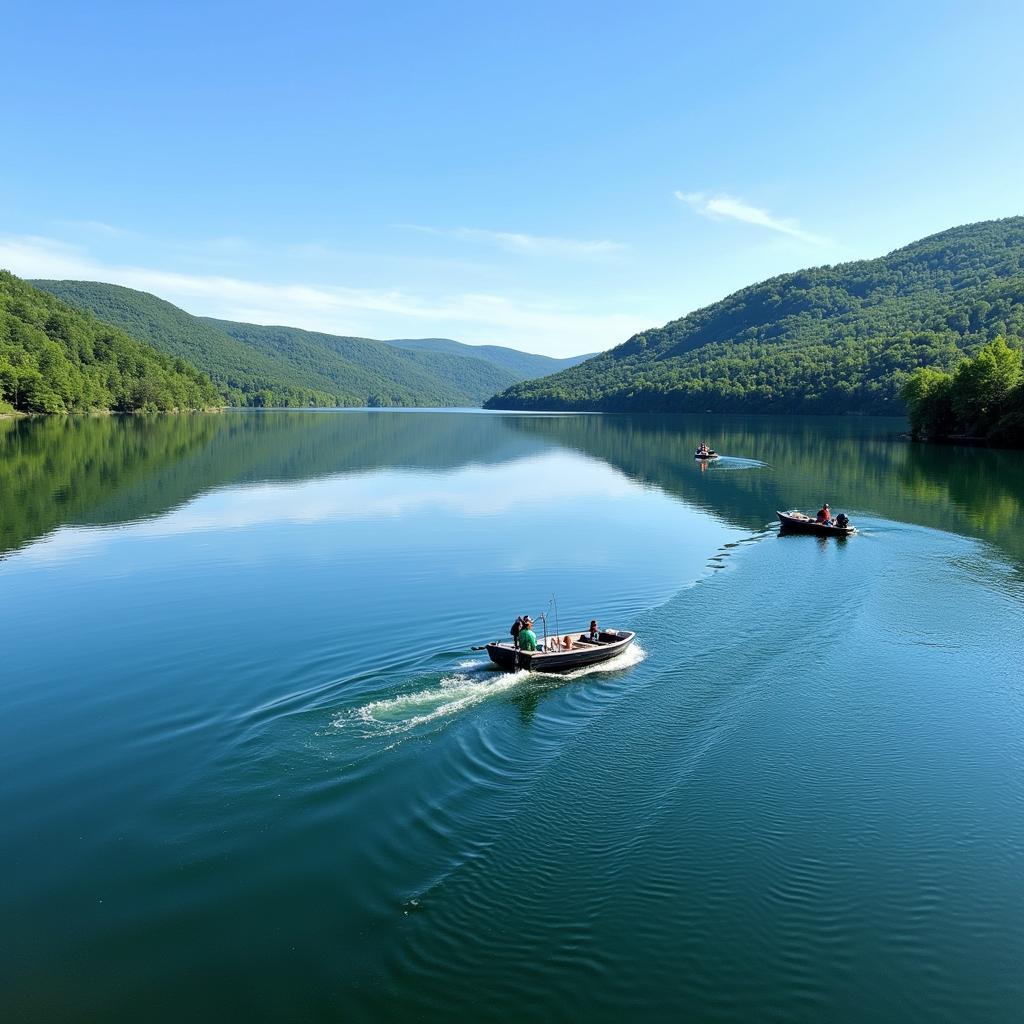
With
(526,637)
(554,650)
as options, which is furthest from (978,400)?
(526,637)

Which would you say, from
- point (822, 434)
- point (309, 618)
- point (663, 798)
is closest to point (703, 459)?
point (822, 434)

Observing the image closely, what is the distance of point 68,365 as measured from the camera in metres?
147

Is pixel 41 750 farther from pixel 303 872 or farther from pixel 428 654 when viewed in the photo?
pixel 428 654

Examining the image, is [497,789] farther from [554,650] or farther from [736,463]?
[736,463]

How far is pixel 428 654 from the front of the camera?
24359 millimetres

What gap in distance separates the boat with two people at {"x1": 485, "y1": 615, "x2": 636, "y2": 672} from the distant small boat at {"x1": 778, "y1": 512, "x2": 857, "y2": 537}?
27.3m

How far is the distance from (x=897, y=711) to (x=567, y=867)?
12.7m

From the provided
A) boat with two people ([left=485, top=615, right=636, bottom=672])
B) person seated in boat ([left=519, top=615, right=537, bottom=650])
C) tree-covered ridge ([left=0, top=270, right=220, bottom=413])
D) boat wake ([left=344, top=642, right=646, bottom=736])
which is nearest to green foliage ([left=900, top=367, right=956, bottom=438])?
boat wake ([left=344, top=642, right=646, bottom=736])

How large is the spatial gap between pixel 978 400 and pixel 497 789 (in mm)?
107757

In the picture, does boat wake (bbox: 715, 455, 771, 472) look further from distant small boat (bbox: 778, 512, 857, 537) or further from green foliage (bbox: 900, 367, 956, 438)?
green foliage (bbox: 900, 367, 956, 438)

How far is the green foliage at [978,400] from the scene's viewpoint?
96.0m

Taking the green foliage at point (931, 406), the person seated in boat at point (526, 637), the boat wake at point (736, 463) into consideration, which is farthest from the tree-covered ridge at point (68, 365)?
the green foliage at point (931, 406)

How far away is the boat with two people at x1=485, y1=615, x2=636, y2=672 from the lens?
23078 millimetres

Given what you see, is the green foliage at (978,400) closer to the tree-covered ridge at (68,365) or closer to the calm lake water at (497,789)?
the calm lake water at (497,789)
